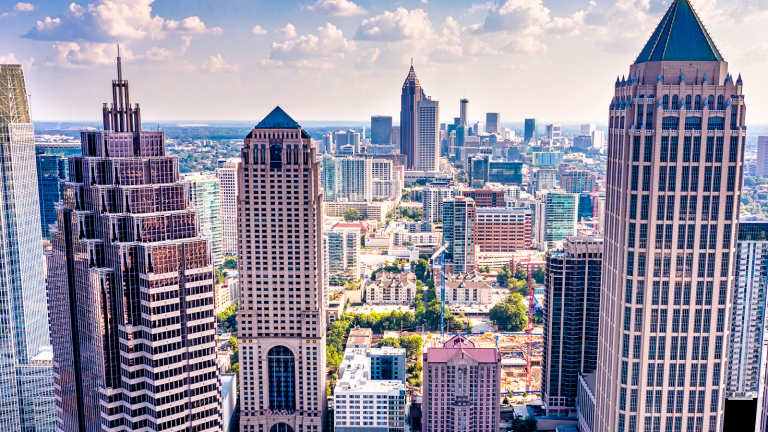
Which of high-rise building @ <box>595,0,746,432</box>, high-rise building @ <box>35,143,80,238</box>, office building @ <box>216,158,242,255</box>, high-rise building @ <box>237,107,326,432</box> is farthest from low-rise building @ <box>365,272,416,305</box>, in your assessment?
high-rise building @ <box>595,0,746,432</box>

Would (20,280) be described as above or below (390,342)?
above

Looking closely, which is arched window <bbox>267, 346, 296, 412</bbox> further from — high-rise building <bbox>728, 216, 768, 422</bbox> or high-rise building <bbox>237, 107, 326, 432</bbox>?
high-rise building <bbox>728, 216, 768, 422</bbox>

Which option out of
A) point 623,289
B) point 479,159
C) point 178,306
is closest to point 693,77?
point 623,289

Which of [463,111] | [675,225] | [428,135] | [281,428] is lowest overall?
[281,428]

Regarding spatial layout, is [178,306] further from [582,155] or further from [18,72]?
[582,155]

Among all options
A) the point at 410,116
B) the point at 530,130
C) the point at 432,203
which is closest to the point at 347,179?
the point at 432,203

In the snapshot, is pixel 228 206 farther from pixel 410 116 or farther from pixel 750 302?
pixel 410 116

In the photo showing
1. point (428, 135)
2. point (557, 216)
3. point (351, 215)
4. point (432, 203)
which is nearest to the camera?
point (557, 216)

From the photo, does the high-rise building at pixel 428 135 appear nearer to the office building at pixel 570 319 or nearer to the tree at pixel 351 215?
the tree at pixel 351 215
